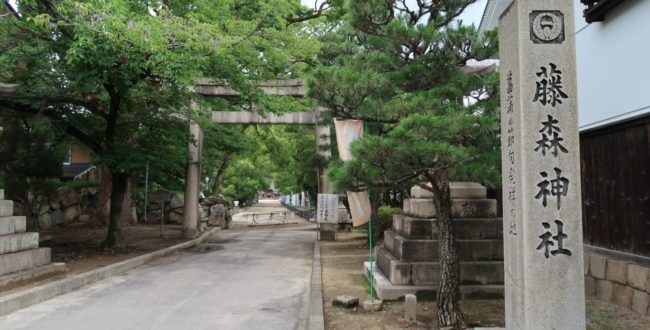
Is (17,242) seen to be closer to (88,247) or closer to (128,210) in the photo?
(88,247)

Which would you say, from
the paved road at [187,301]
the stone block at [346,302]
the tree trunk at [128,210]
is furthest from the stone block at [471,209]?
the tree trunk at [128,210]

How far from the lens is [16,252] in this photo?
8.73 m

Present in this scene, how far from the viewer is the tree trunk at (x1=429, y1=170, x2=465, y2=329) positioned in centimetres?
603

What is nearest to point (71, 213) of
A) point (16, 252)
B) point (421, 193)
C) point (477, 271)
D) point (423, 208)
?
point (16, 252)

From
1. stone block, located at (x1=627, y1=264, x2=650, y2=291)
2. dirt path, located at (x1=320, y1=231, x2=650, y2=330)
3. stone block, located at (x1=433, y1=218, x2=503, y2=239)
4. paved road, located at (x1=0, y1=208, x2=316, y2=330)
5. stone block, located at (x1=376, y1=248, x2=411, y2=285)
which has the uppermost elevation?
stone block, located at (x1=433, y1=218, x2=503, y2=239)

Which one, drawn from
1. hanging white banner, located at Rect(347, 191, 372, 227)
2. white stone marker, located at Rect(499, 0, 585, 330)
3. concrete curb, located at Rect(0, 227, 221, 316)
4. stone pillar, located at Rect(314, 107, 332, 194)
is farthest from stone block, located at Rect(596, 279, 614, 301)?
stone pillar, located at Rect(314, 107, 332, 194)

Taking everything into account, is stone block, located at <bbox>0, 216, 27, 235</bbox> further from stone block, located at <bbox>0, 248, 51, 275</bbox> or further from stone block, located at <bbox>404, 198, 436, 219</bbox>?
stone block, located at <bbox>404, 198, 436, 219</bbox>

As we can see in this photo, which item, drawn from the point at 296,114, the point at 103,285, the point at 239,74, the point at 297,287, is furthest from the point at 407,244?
the point at 296,114

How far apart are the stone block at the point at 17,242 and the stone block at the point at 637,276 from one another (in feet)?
33.6

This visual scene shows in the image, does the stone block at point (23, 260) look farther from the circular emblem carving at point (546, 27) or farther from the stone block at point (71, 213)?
the stone block at point (71, 213)

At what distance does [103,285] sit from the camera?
32.0ft

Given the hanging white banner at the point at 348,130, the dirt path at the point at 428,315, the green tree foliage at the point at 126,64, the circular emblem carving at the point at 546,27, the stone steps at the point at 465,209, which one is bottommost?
the dirt path at the point at 428,315

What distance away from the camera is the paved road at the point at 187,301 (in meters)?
6.76

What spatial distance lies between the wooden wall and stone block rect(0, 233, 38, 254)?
34.5 feet
